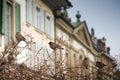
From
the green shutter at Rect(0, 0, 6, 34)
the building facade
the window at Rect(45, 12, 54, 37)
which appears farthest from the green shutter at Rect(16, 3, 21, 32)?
the window at Rect(45, 12, 54, 37)

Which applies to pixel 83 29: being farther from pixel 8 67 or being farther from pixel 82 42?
pixel 8 67

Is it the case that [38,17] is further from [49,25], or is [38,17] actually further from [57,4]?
[57,4]

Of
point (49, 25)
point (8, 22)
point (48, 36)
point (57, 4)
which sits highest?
point (57, 4)

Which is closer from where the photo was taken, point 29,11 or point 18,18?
point 18,18

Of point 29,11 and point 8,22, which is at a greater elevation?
point 29,11

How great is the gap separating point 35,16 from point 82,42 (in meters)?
15.7

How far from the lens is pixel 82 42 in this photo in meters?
45.8

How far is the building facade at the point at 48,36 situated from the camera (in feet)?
69.9

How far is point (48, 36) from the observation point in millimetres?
33156

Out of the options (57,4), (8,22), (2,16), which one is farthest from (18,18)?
(57,4)

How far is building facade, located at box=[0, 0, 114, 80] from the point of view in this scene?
21297mm

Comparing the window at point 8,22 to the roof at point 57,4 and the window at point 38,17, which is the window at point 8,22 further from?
the roof at point 57,4

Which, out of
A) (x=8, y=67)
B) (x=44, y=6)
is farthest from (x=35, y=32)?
(x=8, y=67)

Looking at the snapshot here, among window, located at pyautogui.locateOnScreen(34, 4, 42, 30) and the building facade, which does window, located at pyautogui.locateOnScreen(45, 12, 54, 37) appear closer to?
the building facade
